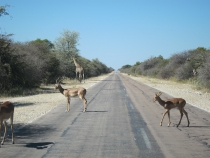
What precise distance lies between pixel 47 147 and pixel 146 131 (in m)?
3.69

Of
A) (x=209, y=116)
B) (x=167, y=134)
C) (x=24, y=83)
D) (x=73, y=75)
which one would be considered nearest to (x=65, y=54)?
(x=73, y=75)

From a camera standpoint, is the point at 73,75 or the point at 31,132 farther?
the point at 73,75

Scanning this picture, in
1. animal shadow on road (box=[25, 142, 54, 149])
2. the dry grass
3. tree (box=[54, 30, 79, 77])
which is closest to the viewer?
animal shadow on road (box=[25, 142, 54, 149])

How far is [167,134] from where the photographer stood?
383 inches

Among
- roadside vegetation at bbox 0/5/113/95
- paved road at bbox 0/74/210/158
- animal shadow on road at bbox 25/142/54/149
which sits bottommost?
animal shadow on road at bbox 25/142/54/149

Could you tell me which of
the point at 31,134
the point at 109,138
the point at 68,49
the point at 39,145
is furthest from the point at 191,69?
the point at 39,145

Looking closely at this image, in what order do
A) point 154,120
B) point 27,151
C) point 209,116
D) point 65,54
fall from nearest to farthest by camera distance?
point 27,151
point 154,120
point 209,116
point 65,54

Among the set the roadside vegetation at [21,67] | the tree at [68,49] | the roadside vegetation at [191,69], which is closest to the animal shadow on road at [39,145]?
the roadside vegetation at [21,67]

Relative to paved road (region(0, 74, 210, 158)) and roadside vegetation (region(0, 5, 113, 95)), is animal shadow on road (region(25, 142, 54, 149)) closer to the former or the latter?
paved road (region(0, 74, 210, 158))

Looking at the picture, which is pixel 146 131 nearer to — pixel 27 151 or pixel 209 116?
pixel 27 151

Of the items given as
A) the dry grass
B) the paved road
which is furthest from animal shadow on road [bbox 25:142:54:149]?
the dry grass

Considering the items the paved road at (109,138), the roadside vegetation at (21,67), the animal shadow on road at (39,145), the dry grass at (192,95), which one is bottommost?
the animal shadow on road at (39,145)

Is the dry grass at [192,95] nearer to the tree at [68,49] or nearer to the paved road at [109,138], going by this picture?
the paved road at [109,138]

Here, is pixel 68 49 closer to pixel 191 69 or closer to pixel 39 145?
pixel 191 69
